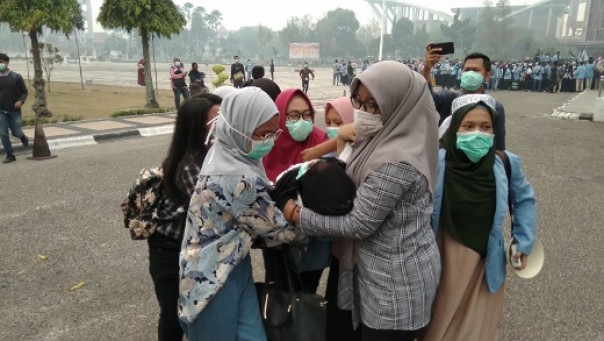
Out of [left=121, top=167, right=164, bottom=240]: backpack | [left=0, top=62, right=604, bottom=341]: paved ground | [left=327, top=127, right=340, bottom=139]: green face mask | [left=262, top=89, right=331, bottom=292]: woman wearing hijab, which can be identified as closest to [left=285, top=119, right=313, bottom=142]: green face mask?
[left=262, top=89, right=331, bottom=292]: woman wearing hijab

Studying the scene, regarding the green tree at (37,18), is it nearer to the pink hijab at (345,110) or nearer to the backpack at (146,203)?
the backpack at (146,203)

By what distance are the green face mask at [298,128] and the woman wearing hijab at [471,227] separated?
84 centimetres

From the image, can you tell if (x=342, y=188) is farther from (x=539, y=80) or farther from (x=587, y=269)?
(x=539, y=80)

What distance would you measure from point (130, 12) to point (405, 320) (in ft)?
44.1

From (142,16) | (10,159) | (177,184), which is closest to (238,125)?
(177,184)

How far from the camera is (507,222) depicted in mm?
4941

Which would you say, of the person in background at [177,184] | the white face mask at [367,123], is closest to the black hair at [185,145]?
the person in background at [177,184]

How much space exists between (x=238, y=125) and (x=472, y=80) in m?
2.96

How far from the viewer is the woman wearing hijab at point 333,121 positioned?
2.34 m

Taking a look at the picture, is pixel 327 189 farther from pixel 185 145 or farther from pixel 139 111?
pixel 139 111

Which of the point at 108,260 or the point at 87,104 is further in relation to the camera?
the point at 87,104

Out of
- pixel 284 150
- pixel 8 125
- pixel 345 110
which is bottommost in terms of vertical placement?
pixel 8 125

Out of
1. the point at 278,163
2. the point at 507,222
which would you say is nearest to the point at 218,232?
the point at 278,163

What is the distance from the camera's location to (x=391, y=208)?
5.38ft
